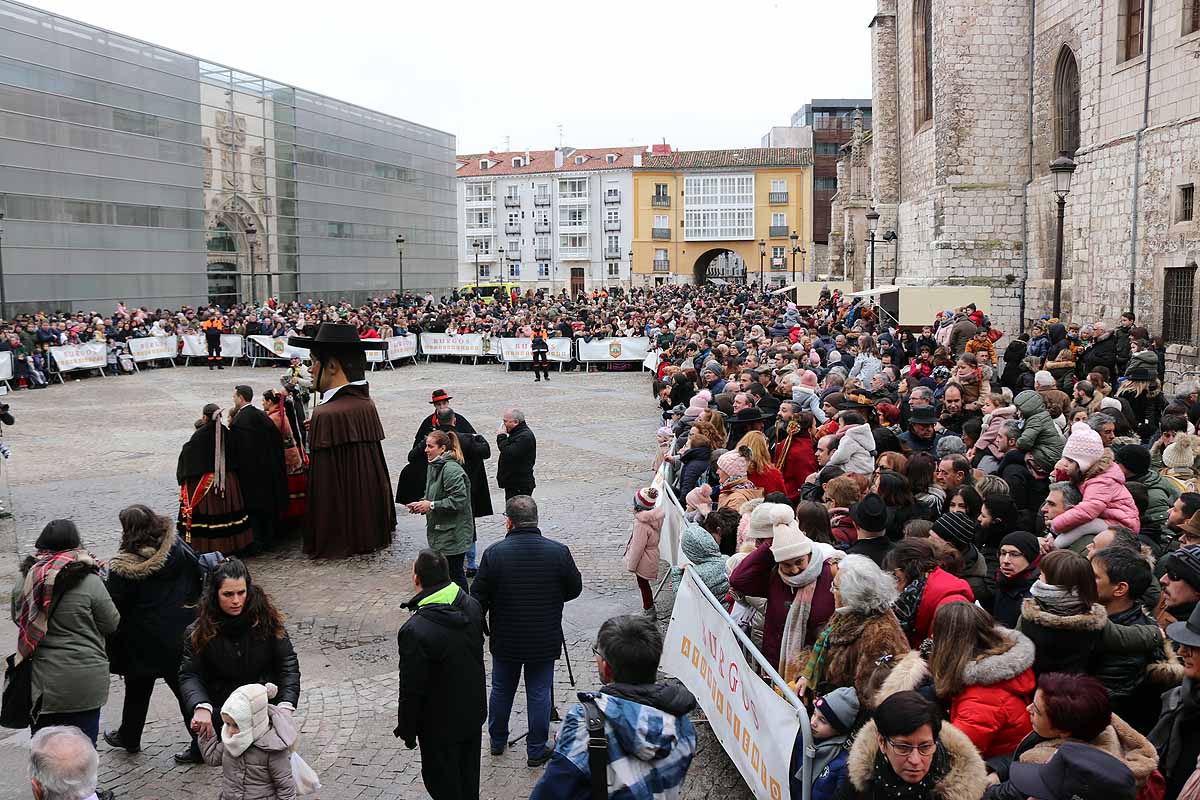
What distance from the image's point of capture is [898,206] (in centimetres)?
3198

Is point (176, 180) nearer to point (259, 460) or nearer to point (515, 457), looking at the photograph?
point (259, 460)

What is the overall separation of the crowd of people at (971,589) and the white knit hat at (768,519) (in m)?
0.01

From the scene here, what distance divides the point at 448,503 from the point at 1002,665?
4999 millimetres

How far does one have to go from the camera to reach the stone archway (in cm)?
8000

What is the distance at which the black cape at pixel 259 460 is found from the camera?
9.41 metres

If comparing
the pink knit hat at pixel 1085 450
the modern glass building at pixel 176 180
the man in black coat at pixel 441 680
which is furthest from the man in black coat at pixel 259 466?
the modern glass building at pixel 176 180

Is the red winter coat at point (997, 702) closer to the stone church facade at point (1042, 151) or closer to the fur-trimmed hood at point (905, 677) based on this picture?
the fur-trimmed hood at point (905, 677)

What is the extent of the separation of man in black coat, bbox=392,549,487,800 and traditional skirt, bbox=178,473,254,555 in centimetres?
501

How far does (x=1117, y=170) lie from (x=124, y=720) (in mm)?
18494

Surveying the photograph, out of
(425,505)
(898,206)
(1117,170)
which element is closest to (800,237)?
(898,206)

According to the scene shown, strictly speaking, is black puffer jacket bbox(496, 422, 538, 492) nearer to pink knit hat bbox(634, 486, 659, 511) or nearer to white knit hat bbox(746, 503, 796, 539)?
pink knit hat bbox(634, 486, 659, 511)

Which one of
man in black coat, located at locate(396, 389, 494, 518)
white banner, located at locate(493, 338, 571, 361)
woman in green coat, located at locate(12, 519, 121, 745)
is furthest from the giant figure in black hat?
white banner, located at locate(493, 338, 571, 361)

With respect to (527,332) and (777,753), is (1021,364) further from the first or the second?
(527,332)

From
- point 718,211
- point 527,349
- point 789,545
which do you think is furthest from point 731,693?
point 718,211
